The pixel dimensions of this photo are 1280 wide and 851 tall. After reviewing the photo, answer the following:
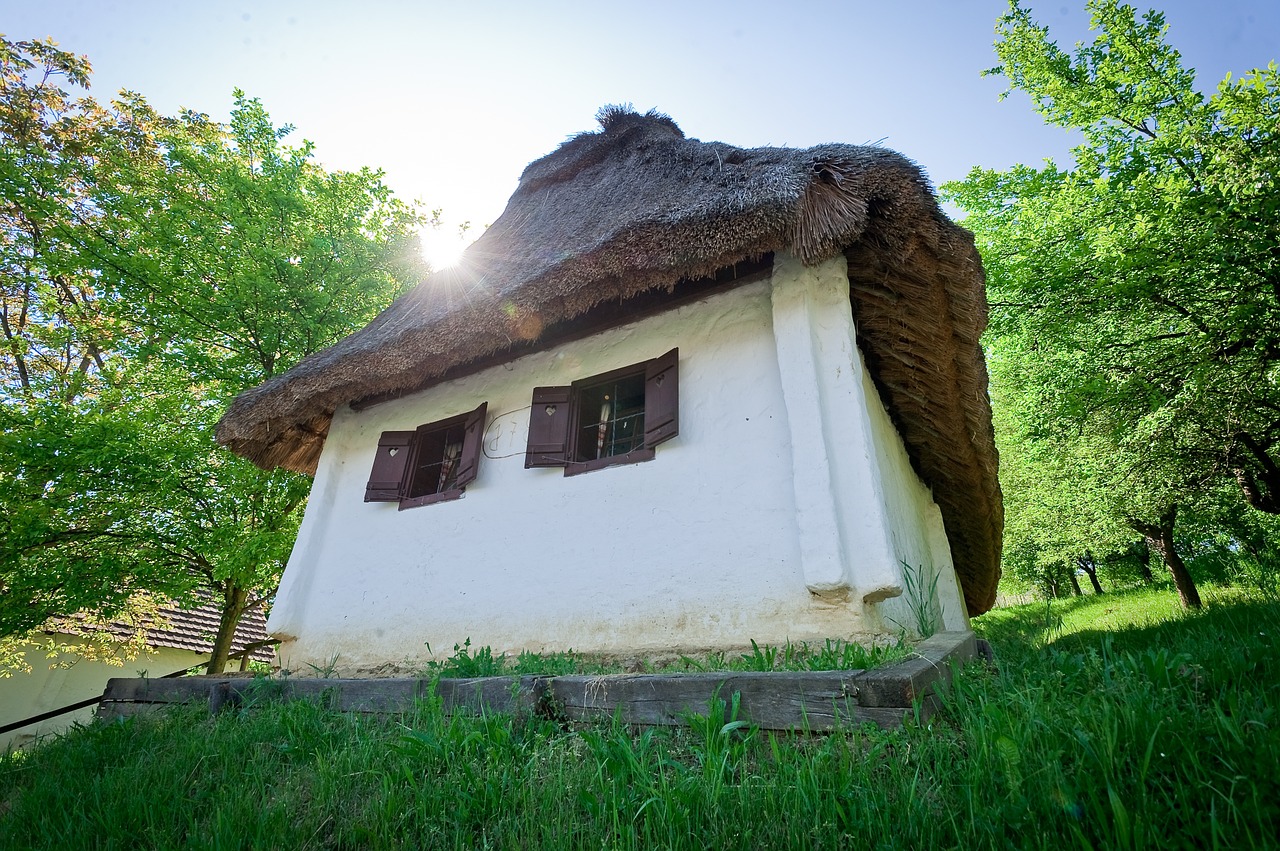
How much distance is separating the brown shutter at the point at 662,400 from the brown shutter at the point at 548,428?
0.70m

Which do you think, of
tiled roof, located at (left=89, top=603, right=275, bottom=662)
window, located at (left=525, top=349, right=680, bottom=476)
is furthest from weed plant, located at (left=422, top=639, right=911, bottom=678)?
tiled roof, located at (left=89, top=603, right=275, bottom=662)

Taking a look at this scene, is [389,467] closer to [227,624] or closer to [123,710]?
[123,710]

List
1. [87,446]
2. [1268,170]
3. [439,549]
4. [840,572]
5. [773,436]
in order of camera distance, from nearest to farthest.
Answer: [840,572], [773,436], [439,549], [1268,170], [87,446]

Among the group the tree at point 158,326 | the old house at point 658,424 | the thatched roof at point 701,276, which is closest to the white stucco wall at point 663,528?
the old house at point 658,424

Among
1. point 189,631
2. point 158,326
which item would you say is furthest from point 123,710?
point 189,631

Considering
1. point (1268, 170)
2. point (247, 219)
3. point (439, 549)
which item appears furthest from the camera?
point (247, 219)

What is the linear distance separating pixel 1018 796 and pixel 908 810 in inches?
9.0

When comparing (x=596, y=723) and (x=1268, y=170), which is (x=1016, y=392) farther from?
(x=596, y=723)

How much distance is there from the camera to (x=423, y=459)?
17.6 ft

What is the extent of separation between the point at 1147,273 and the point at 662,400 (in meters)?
6.06

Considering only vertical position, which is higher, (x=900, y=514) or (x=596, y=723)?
(x=900, y=514)

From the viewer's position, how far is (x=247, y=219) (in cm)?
789

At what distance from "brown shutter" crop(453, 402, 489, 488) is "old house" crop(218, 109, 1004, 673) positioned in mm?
25

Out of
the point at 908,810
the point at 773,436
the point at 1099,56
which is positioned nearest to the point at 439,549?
the point at 773,436
